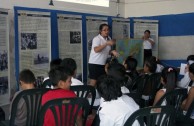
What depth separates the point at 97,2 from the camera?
22.7ft

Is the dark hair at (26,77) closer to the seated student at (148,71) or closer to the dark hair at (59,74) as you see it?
the dark hair at (59,74)

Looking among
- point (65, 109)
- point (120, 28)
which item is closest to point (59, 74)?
point (65, 109)

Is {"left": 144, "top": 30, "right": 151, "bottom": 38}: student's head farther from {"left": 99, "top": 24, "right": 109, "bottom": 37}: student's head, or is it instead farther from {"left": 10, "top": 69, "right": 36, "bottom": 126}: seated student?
{"left": 10, "top": 69, "right": 36, "bottom": 126}: seated student

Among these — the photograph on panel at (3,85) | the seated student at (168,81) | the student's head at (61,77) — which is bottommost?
the photograph on panel at (3,85)

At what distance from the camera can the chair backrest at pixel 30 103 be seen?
96.1 inches

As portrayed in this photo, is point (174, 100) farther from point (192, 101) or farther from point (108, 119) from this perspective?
point (108, 119)

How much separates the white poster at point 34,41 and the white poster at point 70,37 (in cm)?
42

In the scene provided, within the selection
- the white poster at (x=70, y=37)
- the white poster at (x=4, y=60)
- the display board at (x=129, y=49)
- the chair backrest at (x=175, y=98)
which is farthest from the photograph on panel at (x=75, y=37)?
the chair backrest at (x=175, y=98)

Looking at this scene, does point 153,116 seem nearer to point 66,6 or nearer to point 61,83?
point 61,83

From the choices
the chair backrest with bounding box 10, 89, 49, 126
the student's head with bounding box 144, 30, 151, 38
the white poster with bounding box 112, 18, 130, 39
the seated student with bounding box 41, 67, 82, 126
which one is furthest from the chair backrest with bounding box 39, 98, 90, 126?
the student's head with bounding box 144, 30, 151, 38

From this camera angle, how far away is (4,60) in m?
4.75

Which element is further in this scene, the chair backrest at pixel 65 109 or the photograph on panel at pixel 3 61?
the photograph on panel at pixel 3 61

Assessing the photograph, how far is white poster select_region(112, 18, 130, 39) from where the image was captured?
698 centimetres

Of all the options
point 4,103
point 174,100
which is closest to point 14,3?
point 4,103
